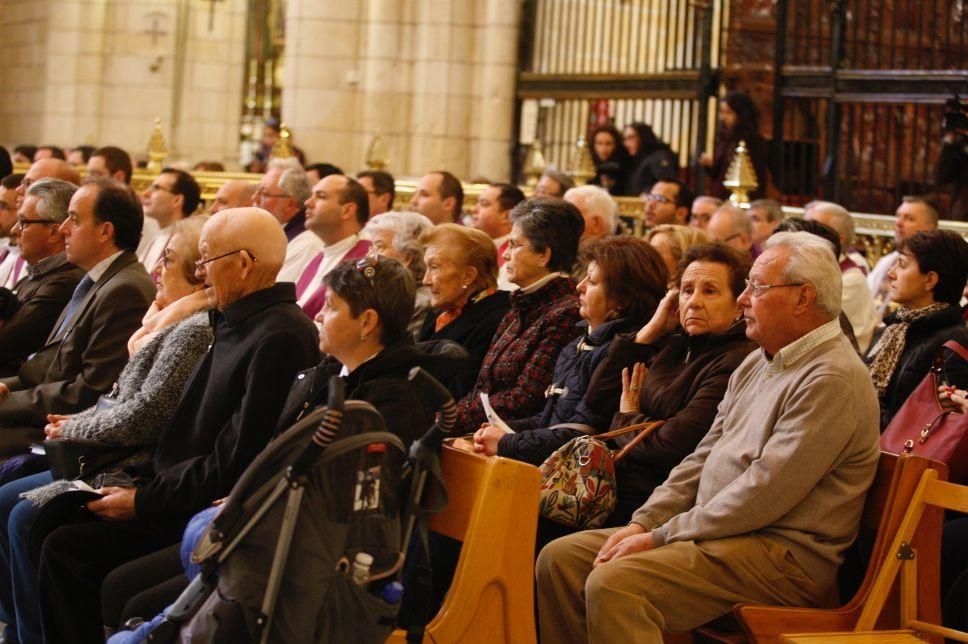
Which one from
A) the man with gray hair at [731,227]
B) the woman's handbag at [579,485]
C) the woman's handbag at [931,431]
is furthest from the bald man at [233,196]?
the woman's handbag at [931,431]

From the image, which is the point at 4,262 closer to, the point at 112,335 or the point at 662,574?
the point at 112,335

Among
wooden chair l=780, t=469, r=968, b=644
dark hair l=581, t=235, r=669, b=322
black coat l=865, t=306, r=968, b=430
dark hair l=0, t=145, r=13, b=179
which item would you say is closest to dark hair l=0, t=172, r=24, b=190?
dark hair l=0, t=145, r=13, b=179

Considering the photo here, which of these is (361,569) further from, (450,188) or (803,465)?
(450,188)

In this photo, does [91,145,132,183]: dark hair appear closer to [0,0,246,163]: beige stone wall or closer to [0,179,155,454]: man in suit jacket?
[0,179,155,454]: man in suit jacket

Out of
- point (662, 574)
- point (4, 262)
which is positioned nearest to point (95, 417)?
point (662, 574)

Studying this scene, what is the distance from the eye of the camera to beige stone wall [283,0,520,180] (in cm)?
1380

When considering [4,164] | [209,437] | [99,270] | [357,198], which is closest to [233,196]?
[357,198]

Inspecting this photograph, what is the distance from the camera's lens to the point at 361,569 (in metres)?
3.58

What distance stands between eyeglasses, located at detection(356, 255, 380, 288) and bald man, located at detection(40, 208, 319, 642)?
46 centimetres

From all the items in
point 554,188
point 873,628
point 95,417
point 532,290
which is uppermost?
point 554,188

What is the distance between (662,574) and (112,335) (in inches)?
107

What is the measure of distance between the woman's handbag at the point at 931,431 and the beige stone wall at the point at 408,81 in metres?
9.18

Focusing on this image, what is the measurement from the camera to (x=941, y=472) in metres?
4.05

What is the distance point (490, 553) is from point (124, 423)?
1.68 meters
